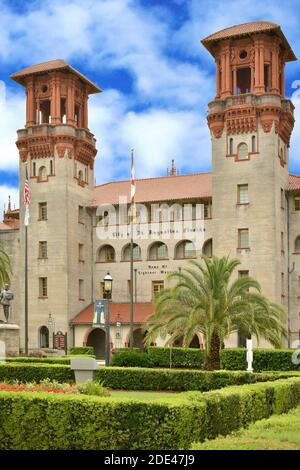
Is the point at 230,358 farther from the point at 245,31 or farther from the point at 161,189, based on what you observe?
the point at 245,31

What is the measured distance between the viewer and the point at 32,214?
64.2 m

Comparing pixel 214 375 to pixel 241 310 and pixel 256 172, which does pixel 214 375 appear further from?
pixel 256 172

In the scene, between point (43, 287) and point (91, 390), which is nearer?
point (91, 390)

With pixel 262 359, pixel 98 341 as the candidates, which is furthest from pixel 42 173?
pixel 262 359

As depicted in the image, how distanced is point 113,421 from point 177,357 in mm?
33890

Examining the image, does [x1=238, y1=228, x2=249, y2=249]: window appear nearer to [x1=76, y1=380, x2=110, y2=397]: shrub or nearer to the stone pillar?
the stone pillar

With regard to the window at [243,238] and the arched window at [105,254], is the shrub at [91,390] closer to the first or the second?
the window at [243,238]

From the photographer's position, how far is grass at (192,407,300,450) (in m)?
12.7

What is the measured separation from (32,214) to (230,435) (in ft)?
166

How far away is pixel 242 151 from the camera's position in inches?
2276

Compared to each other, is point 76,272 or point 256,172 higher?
point 256,172

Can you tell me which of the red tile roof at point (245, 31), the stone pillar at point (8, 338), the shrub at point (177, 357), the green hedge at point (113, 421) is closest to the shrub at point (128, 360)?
the shrub at point (177, 357)
